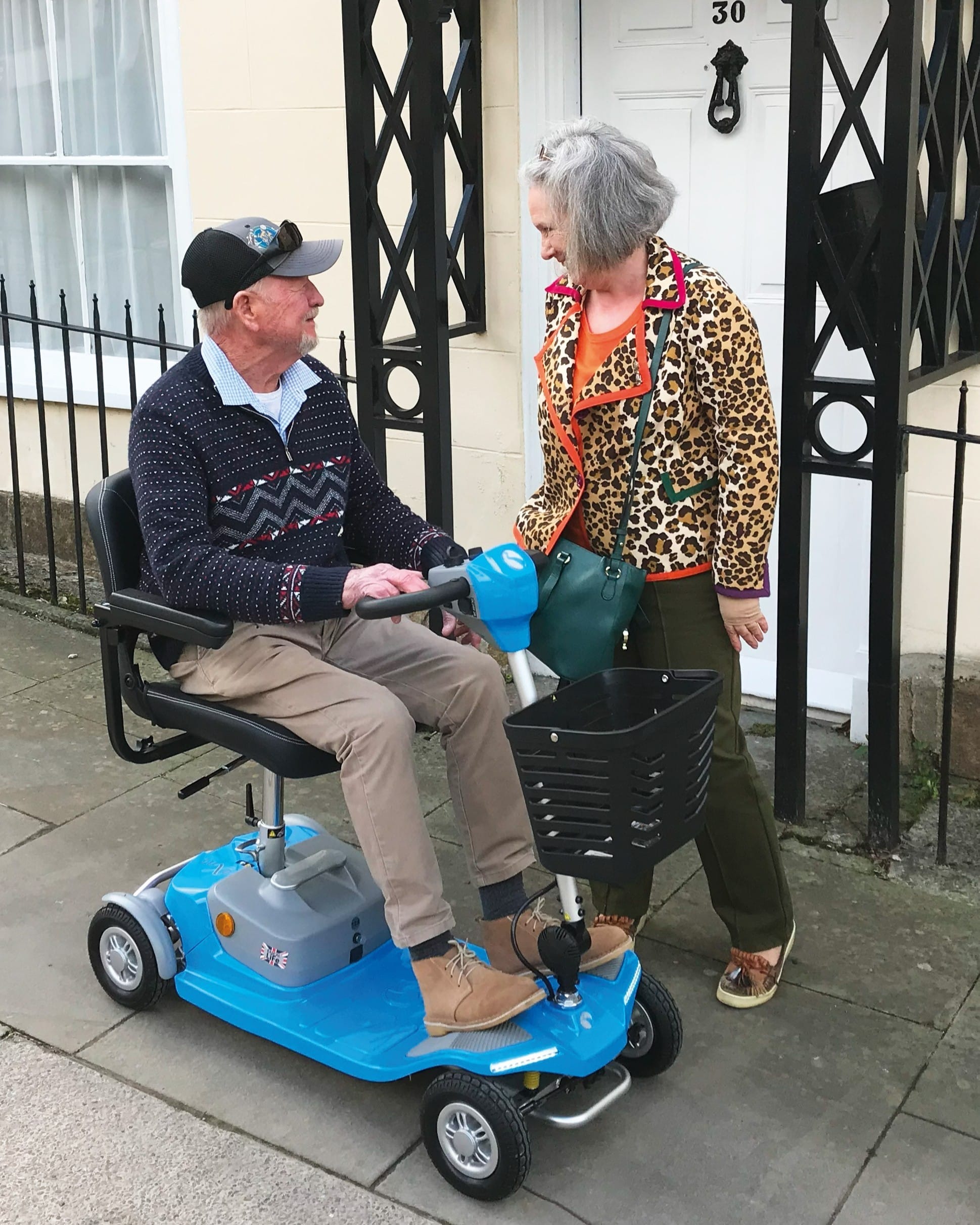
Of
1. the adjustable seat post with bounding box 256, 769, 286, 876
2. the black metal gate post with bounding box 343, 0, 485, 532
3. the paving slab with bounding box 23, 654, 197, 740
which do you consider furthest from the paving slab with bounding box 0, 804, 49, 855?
the black metal gate post with bounding box 343, 0, 485, 532

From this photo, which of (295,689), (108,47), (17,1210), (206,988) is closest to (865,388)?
(295,689)

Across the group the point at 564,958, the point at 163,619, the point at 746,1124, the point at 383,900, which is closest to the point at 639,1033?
the point at 746,1124

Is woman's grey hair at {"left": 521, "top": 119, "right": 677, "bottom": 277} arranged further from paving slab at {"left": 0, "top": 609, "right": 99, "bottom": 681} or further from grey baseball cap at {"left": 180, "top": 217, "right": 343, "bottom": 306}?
paving slab at {"left": 0, "top": 609, "right": 99, "bottom": 681}

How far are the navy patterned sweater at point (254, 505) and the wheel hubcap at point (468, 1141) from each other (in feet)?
3.20

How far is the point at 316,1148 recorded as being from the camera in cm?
296

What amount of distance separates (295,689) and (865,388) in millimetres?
1674

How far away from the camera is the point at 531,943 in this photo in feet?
9.86

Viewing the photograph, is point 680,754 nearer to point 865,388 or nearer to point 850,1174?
point 850,1174

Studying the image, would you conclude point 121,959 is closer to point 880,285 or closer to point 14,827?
point 14,827

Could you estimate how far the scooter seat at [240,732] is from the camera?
296cm

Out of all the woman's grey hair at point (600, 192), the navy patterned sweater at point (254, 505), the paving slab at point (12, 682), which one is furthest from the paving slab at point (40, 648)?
the woman's grey hair at point (600, 192)

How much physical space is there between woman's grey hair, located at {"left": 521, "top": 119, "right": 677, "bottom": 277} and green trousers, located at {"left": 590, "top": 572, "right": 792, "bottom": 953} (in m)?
0.71

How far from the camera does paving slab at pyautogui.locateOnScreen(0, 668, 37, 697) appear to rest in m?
5.25

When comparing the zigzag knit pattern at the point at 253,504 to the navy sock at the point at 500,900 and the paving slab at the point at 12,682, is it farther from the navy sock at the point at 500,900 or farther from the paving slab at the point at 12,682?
the paving slab at the point at 12,682
